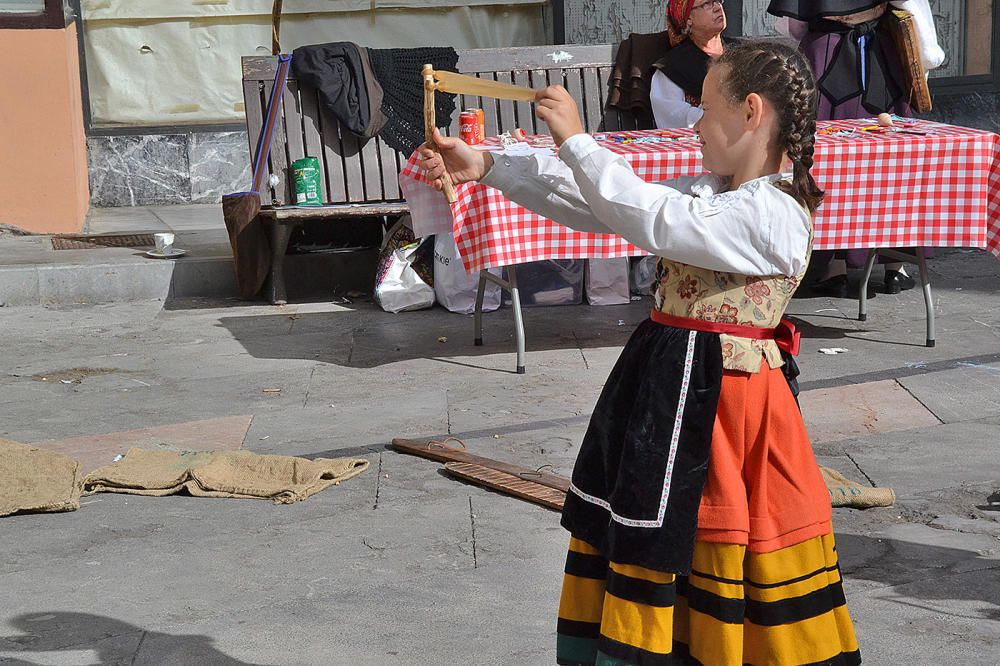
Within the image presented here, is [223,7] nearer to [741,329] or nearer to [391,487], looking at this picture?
[391,487]

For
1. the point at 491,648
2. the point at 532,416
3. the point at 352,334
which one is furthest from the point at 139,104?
the point at 491,648

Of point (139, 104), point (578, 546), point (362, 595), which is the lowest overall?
point (362, 595)

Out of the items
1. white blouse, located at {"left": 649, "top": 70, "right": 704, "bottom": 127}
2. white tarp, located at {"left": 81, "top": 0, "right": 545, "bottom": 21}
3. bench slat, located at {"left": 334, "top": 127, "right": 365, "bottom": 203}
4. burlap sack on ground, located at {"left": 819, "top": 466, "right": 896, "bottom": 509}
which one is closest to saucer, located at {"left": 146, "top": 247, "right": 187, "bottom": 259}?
bench slat, located at {"left": 334, "top": 127, "right": 365, "bottom": 203}

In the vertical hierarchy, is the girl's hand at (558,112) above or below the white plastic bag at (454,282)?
above

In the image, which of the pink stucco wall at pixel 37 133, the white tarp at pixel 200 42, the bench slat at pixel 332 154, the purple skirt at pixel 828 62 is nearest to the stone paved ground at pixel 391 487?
the bench slat at pixel 332 154

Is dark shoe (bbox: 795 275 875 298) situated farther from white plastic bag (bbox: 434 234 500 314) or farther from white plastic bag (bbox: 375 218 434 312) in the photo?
white plastic bag (bbox: 375 218 434 312)

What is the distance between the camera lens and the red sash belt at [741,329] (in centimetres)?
226

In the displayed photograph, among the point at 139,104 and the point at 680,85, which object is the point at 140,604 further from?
the point at 139,104

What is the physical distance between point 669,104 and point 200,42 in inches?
179

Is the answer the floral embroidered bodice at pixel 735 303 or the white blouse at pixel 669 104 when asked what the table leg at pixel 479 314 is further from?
the floral embroidered bodice at pixel 735 303

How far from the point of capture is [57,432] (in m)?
5.05

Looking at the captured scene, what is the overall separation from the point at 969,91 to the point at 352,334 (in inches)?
238

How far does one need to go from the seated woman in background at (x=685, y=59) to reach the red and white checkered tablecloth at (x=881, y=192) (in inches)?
58.4

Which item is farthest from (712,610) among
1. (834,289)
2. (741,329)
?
(834,289)
